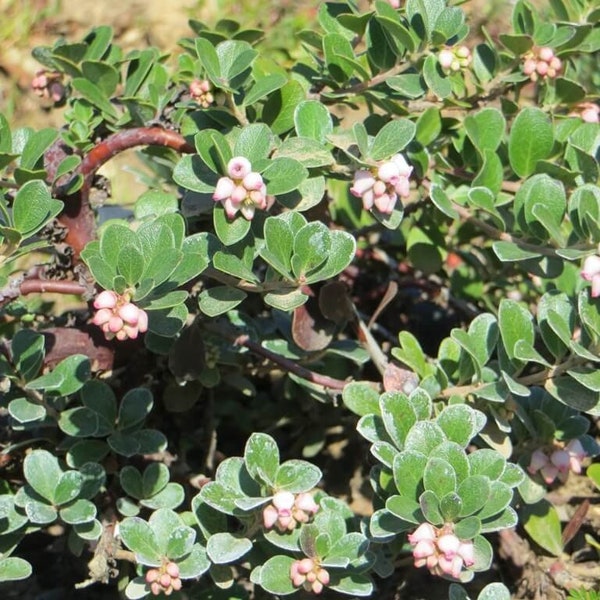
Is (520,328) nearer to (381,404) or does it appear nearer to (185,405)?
(381,404)

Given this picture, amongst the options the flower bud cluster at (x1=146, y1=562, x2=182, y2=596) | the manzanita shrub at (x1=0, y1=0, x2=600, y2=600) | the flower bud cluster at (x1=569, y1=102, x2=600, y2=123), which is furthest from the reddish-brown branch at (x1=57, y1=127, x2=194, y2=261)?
the flower bud cluster at (x1=569, y1=102, x2=600, y2=123)

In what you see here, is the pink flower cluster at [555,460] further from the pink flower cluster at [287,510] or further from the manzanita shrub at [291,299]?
the pink flower cluster at [287,510]

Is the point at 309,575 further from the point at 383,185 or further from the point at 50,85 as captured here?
the point at 50,85

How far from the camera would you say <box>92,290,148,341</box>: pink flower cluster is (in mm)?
1125

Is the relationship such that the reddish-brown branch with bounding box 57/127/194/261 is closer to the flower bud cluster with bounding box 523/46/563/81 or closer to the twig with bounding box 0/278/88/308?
the twig with bounding box 0/278/88/308

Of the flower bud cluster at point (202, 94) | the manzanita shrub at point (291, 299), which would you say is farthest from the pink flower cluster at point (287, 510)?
the flower bud cluster at point (202, 94)

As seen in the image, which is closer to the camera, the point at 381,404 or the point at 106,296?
the point at 106,296

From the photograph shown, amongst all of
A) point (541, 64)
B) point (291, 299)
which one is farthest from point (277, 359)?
point (541, 64)

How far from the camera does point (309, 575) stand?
1285 mm

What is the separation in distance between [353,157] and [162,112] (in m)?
0.47

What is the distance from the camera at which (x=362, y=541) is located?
4.35 ft

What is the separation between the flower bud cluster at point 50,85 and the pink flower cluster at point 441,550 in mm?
1072

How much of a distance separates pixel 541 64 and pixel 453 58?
0.21m

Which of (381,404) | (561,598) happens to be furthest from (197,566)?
(561,598)
